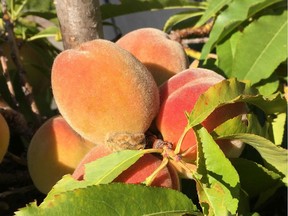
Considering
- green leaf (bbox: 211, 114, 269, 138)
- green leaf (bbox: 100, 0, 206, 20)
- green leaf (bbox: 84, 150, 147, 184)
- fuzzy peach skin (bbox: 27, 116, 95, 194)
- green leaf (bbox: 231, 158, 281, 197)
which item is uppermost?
green leaf (bbox: 100, 0, 206, 20)

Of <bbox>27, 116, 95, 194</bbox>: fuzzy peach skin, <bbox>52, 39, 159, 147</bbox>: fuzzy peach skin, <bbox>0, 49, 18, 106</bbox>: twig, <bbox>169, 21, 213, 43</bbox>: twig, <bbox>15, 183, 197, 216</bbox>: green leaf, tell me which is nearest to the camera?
<bbox>15, 183, 197, 216</bbox>: green leaf

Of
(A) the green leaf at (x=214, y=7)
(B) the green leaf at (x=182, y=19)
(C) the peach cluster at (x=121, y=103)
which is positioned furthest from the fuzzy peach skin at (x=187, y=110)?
(B) the green leaf at (x=182, y=19)

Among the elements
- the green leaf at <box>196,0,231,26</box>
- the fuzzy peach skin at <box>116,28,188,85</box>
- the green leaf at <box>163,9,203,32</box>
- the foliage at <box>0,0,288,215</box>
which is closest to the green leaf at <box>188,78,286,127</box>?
the foliage at <box>0,0,288,215</box>

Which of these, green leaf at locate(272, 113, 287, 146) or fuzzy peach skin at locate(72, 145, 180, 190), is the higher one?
fuzzy peach skin at locate(72, 145, 180, 190)

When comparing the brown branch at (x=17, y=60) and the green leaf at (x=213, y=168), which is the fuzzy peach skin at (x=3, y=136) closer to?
the brown branch at (x=17, y=60)

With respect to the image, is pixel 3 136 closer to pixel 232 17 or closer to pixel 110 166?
pixel 110 166

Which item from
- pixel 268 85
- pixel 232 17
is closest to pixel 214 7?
pixel 232 17

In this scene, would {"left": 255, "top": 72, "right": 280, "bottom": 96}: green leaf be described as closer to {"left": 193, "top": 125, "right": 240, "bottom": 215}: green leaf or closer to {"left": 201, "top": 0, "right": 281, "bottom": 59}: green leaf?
{"left": 201, "top": 0, "right": 281, "bottom": 59}: green leaf
